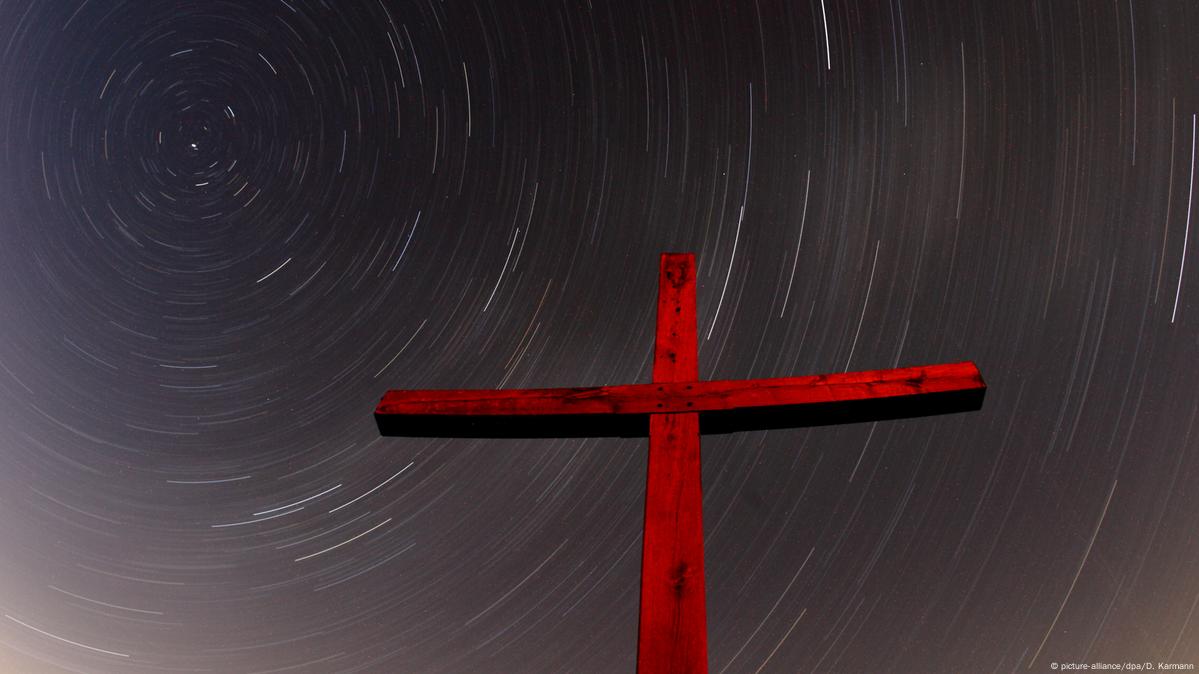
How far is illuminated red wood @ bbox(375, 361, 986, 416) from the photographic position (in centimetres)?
313

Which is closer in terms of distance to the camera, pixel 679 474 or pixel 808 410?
pixel 679 474

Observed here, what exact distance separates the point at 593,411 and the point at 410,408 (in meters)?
0.78

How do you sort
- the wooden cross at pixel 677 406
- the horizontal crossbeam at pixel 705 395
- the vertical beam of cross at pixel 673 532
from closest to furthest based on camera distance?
the vertical beam of cross at pixel 673 532 < the wooden cross at pixel 677 406 < the horizontal crossbeam at pixel 705 395

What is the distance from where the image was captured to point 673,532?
2.65m

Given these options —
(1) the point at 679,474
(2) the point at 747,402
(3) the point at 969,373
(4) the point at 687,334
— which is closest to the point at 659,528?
(1) the point at 679,474

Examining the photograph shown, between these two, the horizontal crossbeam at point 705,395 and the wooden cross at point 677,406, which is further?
the horizontal crossbeam at point 705,395

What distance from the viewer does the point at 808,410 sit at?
3.16 m

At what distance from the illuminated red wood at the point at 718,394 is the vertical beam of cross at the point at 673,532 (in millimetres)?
95

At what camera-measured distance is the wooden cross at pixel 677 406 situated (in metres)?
2.95

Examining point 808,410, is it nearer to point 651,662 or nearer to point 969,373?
point 969,373

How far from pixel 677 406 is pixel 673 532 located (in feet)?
2.03

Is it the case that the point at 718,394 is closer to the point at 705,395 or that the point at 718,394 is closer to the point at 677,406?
the point at 705,395

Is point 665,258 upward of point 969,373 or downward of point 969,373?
upward

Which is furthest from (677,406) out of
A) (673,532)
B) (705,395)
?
(673,532)
